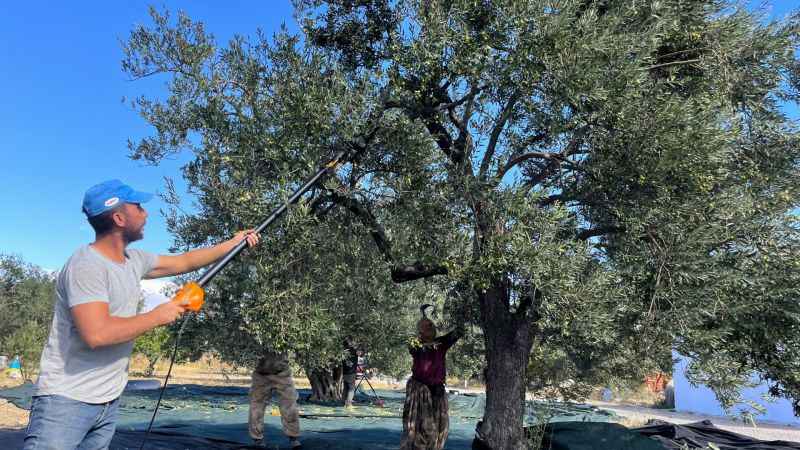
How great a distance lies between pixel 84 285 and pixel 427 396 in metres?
7.15

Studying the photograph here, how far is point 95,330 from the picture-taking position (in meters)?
2.97

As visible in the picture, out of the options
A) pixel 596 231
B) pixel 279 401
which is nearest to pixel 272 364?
pixel 279 401

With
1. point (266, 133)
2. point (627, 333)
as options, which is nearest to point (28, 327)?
point (266, 133)

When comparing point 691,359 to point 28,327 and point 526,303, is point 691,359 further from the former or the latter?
point 28,327

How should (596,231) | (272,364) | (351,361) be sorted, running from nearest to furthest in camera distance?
(596,231) → (272,364) → (351,361)

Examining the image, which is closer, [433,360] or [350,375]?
[433,360]

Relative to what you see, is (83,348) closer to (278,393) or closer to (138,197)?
(138,197)

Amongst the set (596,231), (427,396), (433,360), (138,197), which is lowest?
(427,396)

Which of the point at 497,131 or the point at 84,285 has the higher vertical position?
the point at 497,131

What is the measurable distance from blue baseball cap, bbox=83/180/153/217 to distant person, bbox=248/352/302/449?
7.60 metres

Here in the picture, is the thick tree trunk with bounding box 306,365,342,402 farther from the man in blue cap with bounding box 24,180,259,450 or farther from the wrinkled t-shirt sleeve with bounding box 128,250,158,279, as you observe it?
the man in blue cap with bounding box 24,180,259,450

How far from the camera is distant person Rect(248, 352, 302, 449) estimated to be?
418 inches

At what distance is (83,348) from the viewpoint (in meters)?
3.13

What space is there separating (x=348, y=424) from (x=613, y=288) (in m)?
10.1
